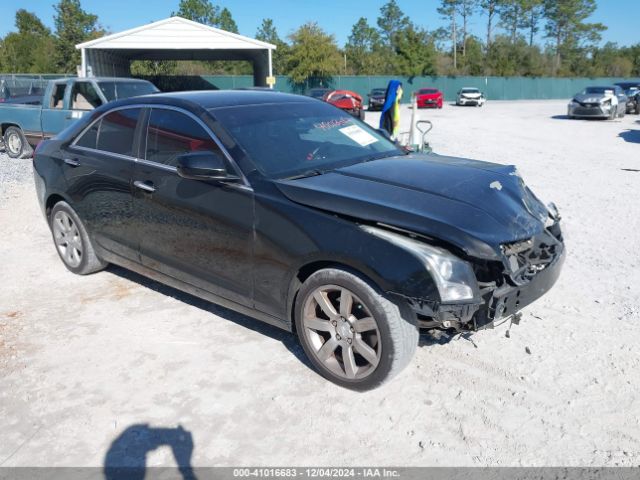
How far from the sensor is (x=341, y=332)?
3.50 metres

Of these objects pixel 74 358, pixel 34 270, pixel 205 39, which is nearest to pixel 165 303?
pixel 74 358

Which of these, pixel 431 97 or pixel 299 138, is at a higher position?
pixel 431 97

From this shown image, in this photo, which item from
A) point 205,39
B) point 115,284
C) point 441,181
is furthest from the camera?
point 205,39

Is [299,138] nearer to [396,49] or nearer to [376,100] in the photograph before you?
[376,100]

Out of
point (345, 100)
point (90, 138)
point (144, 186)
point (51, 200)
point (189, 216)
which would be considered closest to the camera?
point (189, 216)

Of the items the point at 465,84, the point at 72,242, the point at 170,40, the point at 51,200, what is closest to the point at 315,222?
the point at 72,242

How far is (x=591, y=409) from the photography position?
331 cm

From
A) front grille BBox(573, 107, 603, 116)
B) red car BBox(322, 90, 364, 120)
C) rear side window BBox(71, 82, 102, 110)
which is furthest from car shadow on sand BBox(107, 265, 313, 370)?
red car BBox(322, 90, 364, 120)

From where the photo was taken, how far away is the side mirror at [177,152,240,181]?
372 cm

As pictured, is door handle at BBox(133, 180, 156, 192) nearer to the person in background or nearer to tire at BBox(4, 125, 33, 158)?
the person in background

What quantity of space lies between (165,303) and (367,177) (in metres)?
2.12

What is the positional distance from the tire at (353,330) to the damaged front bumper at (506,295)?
172mm

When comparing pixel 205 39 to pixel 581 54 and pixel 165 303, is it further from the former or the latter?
pixel 581 54

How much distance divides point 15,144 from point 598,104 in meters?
23.1
